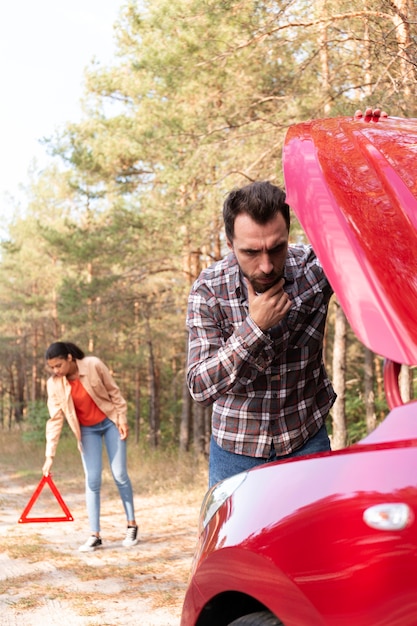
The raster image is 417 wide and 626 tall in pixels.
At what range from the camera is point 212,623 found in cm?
228

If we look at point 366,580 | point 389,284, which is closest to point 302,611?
point 366,580

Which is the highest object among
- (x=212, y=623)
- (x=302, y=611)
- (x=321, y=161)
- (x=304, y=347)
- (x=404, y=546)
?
(x=321, y=161)

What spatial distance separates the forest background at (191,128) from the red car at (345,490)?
5.85 meters

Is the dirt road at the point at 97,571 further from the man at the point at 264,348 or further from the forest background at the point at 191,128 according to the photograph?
the forest background at the point at 191,128

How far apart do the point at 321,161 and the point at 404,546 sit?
1147mm

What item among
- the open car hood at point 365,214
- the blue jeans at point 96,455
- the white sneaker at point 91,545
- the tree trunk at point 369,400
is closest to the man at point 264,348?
the open car hood at point 365,214

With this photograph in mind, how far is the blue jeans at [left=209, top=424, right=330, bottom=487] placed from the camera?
3.38m

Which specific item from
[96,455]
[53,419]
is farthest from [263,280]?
[53,419]

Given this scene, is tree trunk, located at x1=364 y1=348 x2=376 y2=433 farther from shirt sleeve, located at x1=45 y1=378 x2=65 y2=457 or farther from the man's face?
the man's face

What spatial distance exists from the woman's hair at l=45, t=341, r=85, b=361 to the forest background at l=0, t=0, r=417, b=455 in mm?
4032

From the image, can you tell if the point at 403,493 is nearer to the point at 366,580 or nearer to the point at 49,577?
the point at 366,580

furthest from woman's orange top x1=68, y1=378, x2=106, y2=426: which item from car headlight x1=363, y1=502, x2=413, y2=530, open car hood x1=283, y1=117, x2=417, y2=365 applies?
car headlight x1=363, y1=502, x2=413, y2=530

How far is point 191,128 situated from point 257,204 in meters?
10.1

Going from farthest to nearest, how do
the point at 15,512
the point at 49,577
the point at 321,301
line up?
the point at 15,512, the point at 49,577, the point at 321,301
